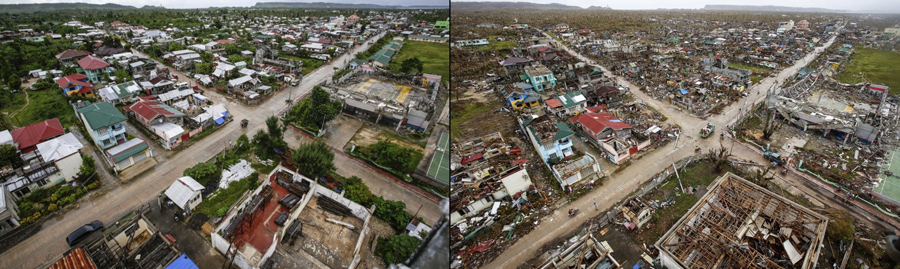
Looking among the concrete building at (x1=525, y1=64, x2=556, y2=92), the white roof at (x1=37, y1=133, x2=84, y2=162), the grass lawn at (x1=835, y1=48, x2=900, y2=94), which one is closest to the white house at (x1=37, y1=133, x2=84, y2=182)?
the white roof at (x1=37, y1=133, x2=84, y2=162)

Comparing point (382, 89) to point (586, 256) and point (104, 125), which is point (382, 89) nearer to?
point (104, 125)

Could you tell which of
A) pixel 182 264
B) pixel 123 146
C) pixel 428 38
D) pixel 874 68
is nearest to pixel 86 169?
pixel 123 146

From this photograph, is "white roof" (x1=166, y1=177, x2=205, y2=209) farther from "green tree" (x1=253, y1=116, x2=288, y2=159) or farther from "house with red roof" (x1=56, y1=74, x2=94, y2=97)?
"house with red roof" (x1=56, y1=74, x2=94, y2=97)

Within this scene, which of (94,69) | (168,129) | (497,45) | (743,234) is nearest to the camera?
(743,234)

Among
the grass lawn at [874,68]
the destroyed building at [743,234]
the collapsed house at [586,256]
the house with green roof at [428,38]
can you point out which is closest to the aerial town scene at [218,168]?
the collapsed house at [586,256]

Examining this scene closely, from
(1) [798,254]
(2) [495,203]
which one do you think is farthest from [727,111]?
(2) [495,203]
